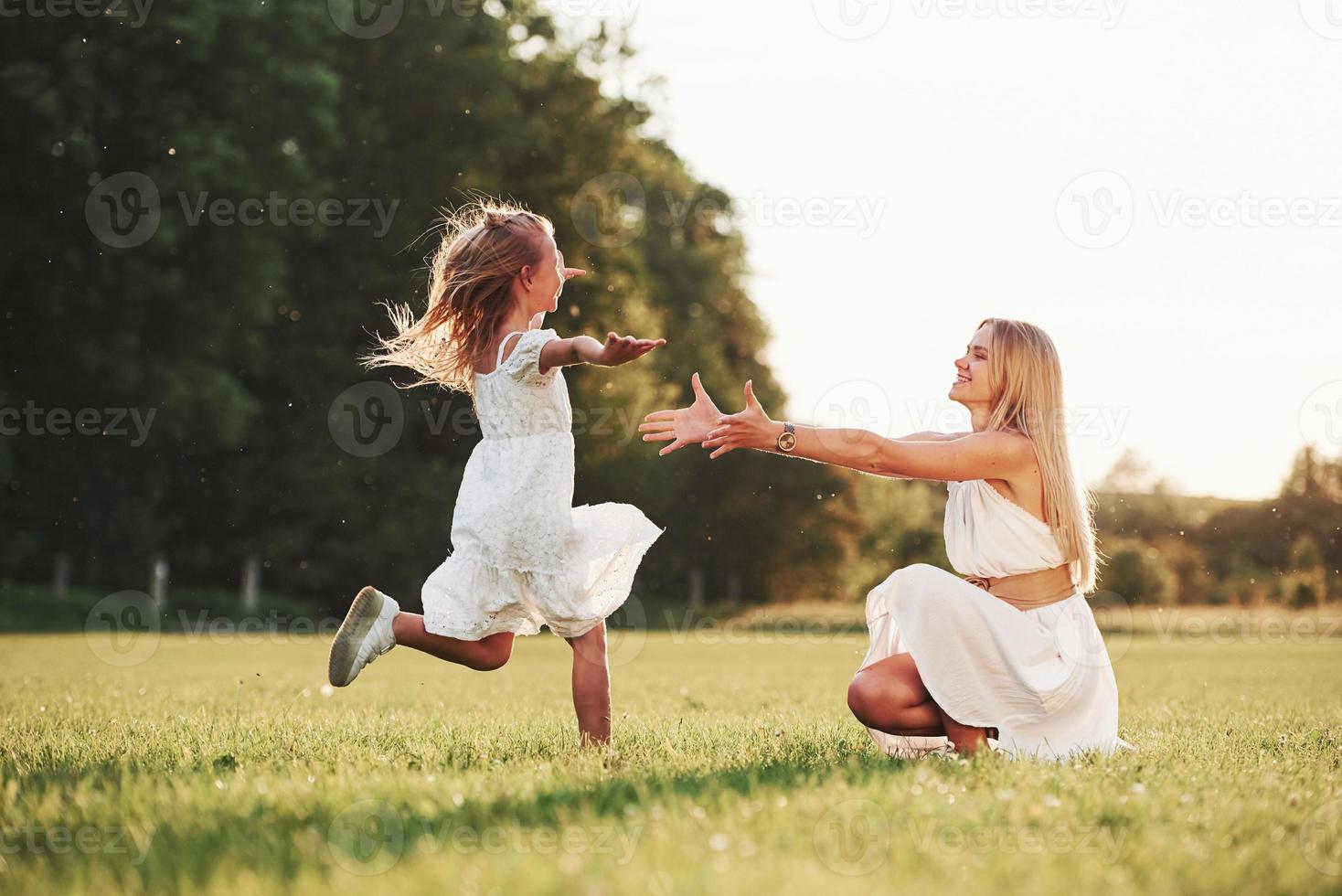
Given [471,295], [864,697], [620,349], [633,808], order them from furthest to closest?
[471,295] → [864,697] → [620,349] → [633,808]

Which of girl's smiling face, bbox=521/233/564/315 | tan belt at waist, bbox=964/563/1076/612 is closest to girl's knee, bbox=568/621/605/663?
girl's smiling face, bbox=521/233/564/315

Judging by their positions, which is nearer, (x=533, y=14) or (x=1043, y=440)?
(x=1043, y=440)

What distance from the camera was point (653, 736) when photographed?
525 centimetres

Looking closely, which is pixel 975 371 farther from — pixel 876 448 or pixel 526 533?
pixel 526 533

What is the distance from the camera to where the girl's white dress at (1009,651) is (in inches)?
179

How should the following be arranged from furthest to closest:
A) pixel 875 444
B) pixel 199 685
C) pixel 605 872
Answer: pixel 199 685
pixel 875 444
pixel 605 872

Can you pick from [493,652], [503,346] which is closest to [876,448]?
[503,346]

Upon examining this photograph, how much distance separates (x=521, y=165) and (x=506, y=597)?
23969mm

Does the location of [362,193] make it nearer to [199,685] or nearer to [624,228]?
[624,228]

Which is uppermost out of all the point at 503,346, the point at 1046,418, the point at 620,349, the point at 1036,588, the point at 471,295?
the point at 471,295

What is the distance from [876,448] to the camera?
15.2 ft

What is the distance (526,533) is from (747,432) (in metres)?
1.07

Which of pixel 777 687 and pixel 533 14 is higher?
pixel 533 14

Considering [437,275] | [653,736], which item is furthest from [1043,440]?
[437,275]
